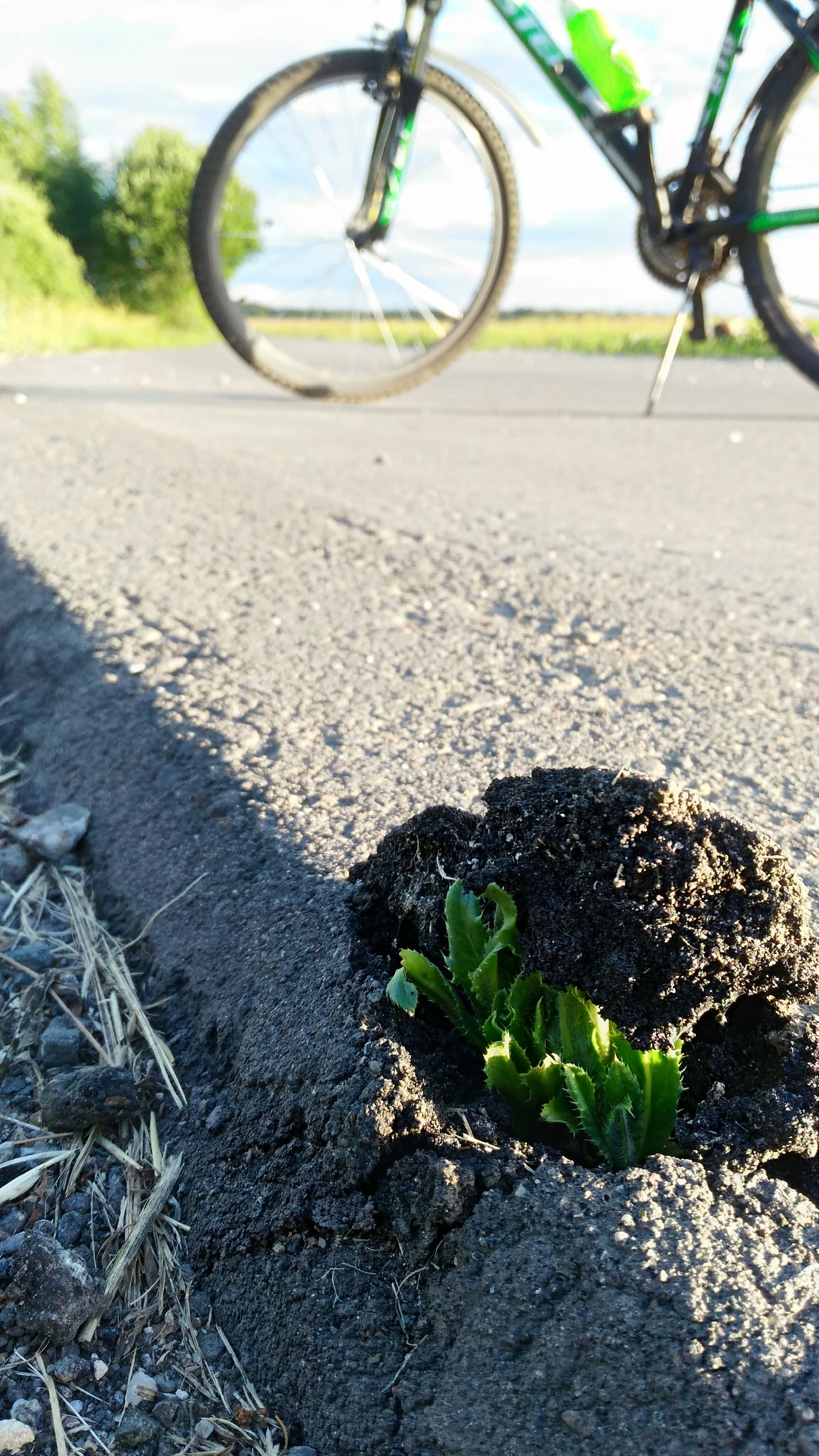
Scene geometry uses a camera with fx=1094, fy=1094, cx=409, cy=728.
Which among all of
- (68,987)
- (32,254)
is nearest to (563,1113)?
(68,987)

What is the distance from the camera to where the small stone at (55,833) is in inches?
77.4

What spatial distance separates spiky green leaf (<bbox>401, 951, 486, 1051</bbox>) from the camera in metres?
1.25

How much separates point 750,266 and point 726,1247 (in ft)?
12.1

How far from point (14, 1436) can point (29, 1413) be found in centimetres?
3

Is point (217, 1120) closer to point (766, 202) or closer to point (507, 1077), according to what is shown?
point (507, 1077)

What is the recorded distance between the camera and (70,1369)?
46.9 inches

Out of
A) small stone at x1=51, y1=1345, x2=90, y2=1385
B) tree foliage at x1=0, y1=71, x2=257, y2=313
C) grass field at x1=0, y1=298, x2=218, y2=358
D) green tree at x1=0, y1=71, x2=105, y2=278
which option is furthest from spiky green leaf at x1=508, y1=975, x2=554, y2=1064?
green tree at x1=0, y1=71, x2=105, y2=278

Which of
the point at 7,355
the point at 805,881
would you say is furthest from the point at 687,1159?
the point at 7,355

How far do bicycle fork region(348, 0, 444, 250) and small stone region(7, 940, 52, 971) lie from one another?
3.32 meters

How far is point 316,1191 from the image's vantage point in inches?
46.4

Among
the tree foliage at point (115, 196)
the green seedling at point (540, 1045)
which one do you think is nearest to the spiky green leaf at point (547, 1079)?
the green seedling at point (540, 1045)

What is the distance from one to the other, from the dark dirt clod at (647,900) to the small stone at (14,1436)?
2.32 feet

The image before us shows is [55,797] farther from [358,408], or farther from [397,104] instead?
[358,408]

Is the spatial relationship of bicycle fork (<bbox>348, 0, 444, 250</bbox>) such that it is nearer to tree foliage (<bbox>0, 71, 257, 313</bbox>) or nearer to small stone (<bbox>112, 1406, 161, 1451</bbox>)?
small stone (<bbox>112, 1406, 161, 1451</bbox>)
